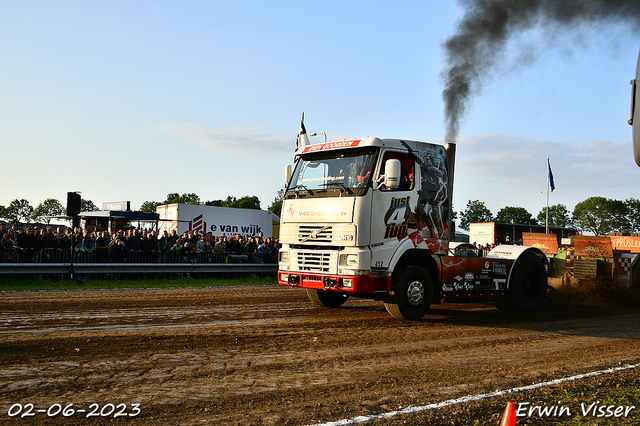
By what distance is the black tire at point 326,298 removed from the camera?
435 inches

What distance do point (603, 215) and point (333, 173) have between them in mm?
116489

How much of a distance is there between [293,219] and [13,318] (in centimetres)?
480

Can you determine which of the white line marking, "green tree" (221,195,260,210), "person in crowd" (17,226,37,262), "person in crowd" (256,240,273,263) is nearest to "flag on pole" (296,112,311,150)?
the white line marking

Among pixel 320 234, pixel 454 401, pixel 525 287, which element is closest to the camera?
pixel 454 401

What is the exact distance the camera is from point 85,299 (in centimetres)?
1103

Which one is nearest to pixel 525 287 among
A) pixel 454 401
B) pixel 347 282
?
pixel 347 282

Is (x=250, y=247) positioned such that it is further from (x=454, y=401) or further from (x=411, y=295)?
(x=454, y=401)

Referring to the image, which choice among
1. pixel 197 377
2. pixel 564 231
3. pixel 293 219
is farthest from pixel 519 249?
pixel 564 231

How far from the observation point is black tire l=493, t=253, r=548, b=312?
11.3 m

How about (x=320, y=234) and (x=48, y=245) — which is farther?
(x=48, y=245)

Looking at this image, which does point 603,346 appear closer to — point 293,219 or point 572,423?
point 572,423

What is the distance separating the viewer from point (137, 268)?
16.3 metres

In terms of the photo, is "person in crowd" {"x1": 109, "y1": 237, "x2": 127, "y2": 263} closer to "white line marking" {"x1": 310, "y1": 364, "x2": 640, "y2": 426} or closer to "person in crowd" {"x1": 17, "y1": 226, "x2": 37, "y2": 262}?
"person in crowd" {"x1": 17, "y1": 226, "x2": 37, "y2": 262}

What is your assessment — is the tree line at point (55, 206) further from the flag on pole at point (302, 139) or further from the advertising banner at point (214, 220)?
the flag on pole at point (302, 139)
